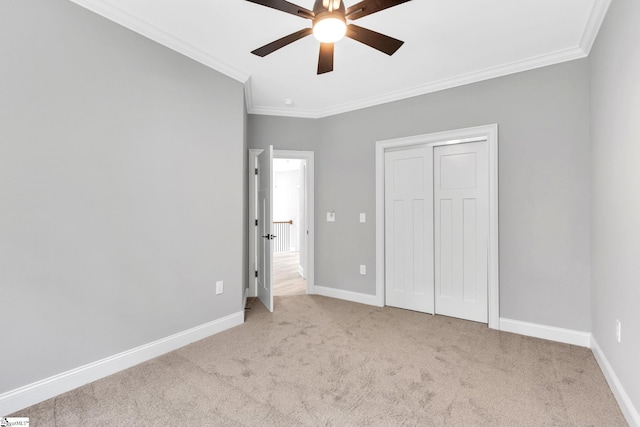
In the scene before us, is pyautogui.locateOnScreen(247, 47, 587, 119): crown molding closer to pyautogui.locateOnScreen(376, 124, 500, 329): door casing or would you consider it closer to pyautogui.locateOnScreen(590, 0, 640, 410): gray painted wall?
pyautogui.locateOnScreen(590, 0, 640, 410): gray painted wall

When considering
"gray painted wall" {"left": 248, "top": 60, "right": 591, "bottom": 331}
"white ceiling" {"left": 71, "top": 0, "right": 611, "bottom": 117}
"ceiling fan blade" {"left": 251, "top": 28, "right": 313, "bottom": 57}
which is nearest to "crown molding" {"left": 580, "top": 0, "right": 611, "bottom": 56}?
"white ceiling" {"left": 71, "top": 0, "right": 611, "bottom": 117}

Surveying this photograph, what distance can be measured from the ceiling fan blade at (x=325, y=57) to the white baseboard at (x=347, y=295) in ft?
9.23

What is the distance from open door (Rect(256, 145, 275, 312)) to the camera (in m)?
3.71

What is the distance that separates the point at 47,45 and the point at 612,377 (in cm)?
426

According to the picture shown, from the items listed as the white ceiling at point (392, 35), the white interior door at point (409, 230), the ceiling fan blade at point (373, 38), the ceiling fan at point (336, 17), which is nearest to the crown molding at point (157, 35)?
the white ceiling at point (392, 35)

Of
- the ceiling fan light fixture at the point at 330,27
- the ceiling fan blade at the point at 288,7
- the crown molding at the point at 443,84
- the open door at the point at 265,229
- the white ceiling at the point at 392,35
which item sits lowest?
the open door at the point at 265,229

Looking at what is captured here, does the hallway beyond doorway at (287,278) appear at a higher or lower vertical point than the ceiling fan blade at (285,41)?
lower

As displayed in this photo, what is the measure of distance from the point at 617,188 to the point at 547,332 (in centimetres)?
158

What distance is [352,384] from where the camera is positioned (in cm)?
215

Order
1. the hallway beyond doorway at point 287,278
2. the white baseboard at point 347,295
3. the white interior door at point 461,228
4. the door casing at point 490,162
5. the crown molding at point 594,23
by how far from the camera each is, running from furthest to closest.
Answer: the hallway beyond doorway at point 287,278 < the white baseboard at point 347,295 < the white interior door at point 461,228 < the door casing at point 490,162 < the crown molding at point 594,23

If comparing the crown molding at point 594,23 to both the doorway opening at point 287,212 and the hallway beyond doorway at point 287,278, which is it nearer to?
the hallway beyond doorway at point 287,278

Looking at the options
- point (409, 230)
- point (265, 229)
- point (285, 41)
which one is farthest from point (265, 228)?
point (285, 41)

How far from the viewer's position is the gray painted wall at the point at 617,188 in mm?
1708

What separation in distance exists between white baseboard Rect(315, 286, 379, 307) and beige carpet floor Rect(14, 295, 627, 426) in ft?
2.80
